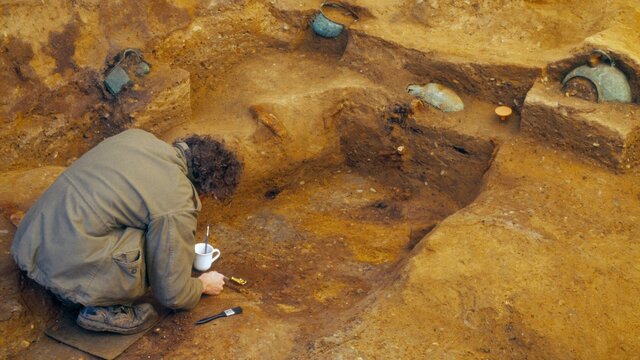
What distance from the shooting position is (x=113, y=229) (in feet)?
→ 13.7

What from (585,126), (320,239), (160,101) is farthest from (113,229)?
(585,126)

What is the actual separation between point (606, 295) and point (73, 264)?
3292 millimetres

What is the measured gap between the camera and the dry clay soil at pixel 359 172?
428 centimetres

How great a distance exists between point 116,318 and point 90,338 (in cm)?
22

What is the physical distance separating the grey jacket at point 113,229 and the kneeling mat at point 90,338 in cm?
25

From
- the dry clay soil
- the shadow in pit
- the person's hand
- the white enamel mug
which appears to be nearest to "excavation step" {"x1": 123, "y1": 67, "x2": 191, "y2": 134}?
the dry clay soil

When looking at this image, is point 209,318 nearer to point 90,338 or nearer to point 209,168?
point 90,338

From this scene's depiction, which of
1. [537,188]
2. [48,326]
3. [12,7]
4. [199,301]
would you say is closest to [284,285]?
[199,301]

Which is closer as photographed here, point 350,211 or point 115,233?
point 115,233

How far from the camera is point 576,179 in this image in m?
5.39

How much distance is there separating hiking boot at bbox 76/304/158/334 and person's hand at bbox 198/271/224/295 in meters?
0.43

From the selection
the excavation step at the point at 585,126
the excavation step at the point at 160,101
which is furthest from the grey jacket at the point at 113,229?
the excavation step at the point at 585,126

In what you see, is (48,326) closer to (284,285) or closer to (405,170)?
(284,285)

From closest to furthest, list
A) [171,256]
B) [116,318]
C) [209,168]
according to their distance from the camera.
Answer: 1. [171,256]
2. [116,318]
3. [209,168]
